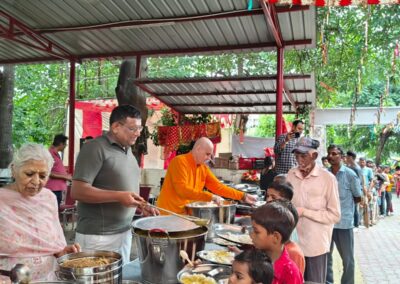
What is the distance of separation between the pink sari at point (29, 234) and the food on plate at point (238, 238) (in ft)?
3.47

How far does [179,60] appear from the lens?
18312 mm

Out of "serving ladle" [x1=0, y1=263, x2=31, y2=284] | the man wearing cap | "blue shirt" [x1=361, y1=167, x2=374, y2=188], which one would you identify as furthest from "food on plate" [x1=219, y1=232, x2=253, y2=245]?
"blue shirt" [x1=361, y1=167, x2=374, y2=188]

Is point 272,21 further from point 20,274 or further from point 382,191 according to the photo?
point 382,191

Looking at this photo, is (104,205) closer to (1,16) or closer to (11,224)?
(11,224)

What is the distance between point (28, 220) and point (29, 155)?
37cm

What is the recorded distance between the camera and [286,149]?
19.0ft

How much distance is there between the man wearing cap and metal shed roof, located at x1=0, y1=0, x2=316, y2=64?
201 centimetres

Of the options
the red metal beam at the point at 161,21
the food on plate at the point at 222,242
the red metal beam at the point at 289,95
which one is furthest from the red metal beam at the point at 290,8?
the food on plate at the point at 222,242

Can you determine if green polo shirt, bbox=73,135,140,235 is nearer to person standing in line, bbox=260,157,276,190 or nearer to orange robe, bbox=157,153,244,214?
orange robe, bbox=157,153,244,214

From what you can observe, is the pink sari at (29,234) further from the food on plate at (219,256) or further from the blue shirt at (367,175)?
the blue shirt at (367,175)

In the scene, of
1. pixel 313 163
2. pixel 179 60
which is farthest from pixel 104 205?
pixel 179 60

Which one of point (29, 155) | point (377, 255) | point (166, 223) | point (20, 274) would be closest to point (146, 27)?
point (29, 155)

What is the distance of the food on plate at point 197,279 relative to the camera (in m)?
1.66

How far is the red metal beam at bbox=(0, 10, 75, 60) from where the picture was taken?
583 cm
